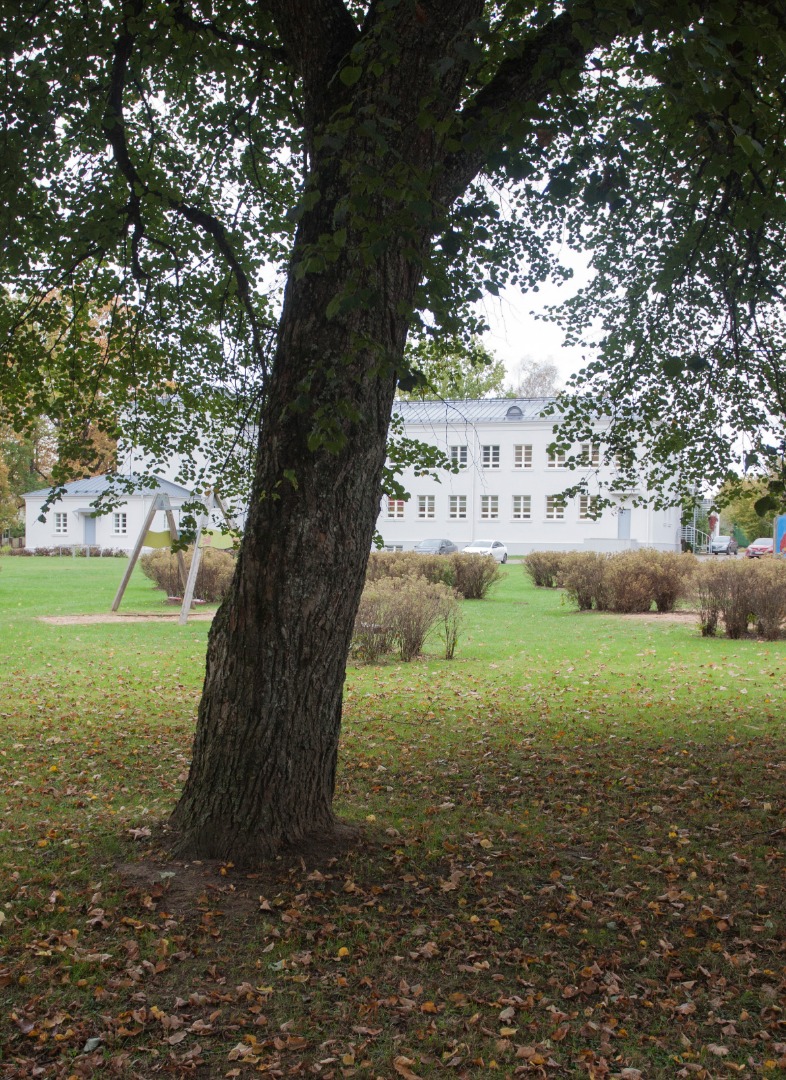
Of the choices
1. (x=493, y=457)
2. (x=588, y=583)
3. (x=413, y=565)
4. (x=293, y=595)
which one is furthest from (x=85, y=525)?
(x=293, y=595)

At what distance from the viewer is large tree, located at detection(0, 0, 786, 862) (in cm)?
320

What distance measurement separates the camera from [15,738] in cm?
751

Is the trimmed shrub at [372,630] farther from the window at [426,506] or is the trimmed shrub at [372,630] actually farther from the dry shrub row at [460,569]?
the window at [426,506]

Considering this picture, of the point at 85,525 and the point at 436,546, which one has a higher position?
the point at 85,525

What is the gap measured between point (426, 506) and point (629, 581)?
27546 mm

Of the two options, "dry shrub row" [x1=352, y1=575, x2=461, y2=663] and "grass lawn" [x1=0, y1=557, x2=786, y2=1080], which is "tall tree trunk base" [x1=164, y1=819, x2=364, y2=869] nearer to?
"grass lawn" [x1=0, y1=557, x2=786, y2=1080]

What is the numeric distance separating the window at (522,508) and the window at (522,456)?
160cm

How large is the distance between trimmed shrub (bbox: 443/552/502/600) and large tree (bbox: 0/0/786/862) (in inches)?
541

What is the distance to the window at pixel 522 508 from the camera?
43.3m

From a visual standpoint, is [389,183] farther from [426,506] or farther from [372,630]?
[426,506]

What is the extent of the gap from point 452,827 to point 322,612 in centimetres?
196

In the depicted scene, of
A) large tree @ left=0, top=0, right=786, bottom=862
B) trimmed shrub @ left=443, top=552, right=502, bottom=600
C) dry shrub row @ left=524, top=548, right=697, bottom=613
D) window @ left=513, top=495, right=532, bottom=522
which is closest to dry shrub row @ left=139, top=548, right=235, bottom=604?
trimmed shrub @ left=443, top=552, right=502, bottom=600

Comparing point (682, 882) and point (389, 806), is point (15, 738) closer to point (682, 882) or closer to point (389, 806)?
point (389, 806)

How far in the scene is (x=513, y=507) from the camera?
43688 millimetres
